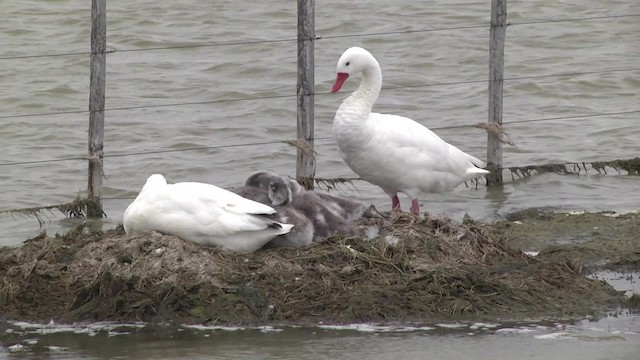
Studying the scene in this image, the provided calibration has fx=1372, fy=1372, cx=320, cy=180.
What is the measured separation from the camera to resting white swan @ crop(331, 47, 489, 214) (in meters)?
10.3

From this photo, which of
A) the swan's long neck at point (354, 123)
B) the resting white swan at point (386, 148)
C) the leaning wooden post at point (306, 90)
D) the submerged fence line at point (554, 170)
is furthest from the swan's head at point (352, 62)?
the submerged fence line at point (554, 170)

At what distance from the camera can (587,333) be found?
294 inches

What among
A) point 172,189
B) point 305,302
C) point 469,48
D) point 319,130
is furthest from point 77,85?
point 305,302

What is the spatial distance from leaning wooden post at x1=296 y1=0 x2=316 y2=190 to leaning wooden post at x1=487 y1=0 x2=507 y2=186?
1.76 m

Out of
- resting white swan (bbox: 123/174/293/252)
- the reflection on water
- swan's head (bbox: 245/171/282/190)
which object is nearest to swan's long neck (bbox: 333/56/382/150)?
swan's head (bbox: 245/171/282/190)

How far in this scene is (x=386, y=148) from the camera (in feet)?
33.8

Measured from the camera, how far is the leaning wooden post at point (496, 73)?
1238 cm

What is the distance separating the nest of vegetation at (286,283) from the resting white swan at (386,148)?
1.55 meters

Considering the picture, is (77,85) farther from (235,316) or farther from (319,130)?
(235,316)

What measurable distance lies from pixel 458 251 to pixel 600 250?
122 cm

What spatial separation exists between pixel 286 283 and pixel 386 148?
95.9 inches

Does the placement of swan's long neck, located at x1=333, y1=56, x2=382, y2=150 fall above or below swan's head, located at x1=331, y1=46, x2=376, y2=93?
below

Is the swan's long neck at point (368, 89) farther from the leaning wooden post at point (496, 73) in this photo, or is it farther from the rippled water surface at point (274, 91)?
the leaning wooden post at point (496, 73)

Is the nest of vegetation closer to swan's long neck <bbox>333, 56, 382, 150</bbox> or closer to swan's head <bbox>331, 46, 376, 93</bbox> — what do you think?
swan's long neck <bbox>333, 56, 382, 150</bbox>
